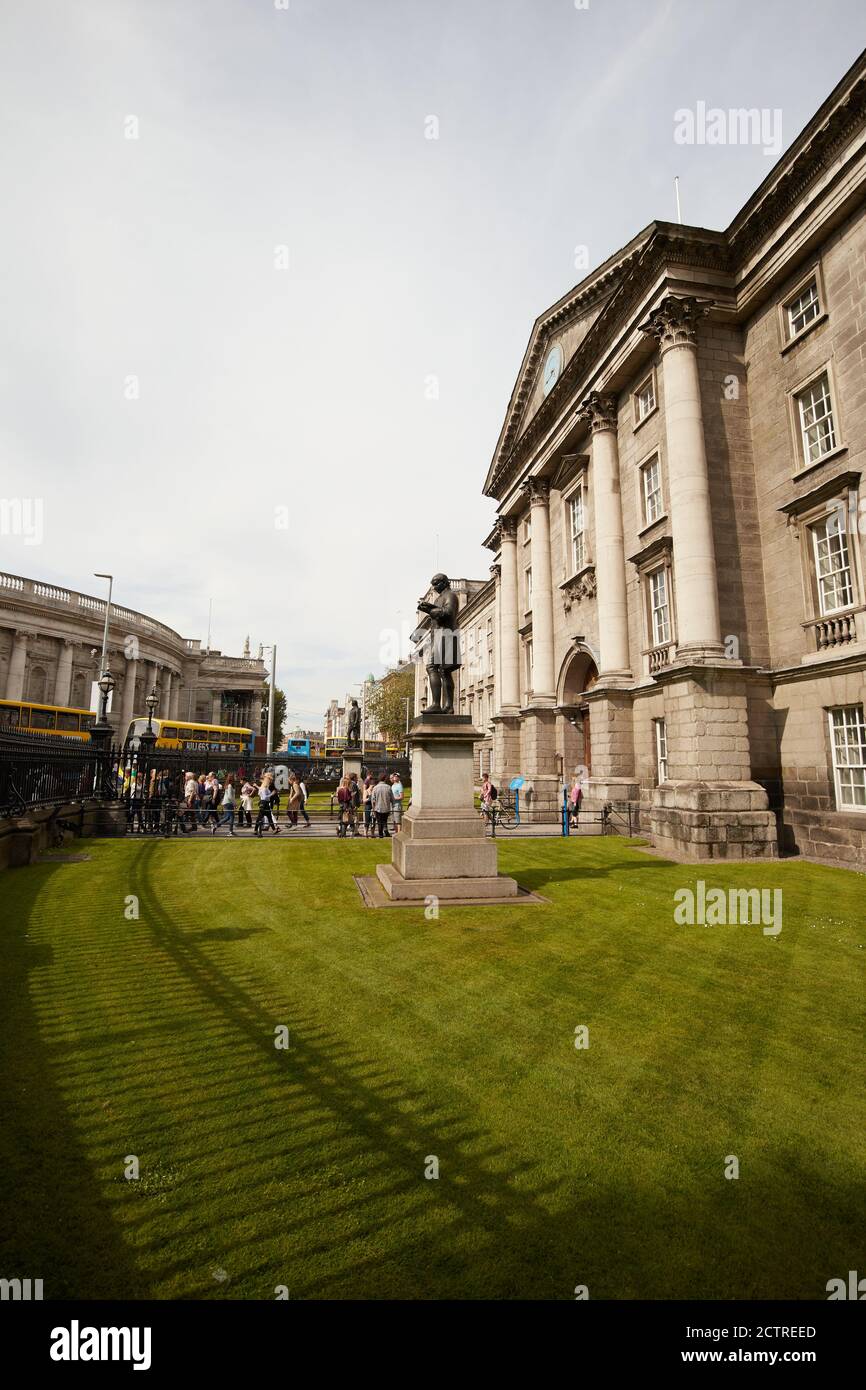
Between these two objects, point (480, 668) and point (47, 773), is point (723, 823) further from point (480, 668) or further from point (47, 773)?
point (480, 668)

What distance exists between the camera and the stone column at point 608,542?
20781 mm

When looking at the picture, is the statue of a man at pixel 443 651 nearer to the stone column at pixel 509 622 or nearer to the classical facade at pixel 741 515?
the classical facade at pixel 741 515

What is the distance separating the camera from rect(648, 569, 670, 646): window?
1862 centimetres

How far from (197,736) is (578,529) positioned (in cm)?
2813

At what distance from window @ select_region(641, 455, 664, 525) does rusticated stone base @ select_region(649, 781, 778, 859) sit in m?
8.62

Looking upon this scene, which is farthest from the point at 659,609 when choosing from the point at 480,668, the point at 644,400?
the point at 480,668

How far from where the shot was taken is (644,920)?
8617 millimetres

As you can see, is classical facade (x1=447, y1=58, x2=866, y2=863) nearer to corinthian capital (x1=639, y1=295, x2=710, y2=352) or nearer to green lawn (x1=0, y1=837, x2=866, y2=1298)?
corinthian capital (x1=639, y1=295, x2=710, y2=352)

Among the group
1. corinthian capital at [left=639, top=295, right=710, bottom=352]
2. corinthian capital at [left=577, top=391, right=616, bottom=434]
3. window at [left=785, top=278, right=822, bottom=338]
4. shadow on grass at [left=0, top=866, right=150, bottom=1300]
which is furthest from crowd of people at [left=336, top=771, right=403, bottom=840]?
window at [left=785, top=278, right=822, bottom=338]

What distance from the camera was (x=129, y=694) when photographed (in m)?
→ 53.9

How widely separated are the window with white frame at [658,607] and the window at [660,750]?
2438 mm
